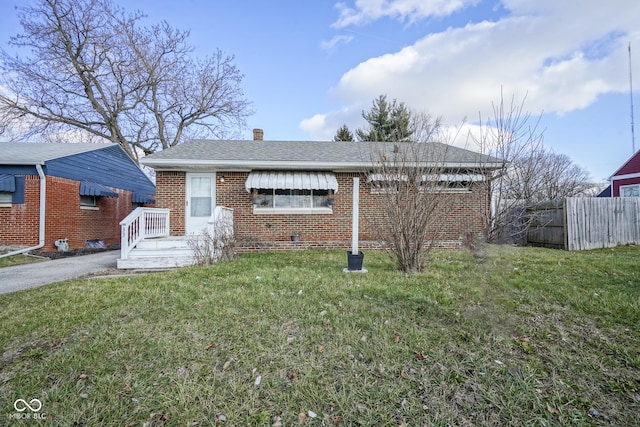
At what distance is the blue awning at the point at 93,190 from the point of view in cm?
1284

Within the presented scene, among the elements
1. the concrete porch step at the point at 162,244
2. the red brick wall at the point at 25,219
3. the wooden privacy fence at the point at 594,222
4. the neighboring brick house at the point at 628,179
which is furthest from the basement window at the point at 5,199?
the neighboring brick house at the point at 628,179

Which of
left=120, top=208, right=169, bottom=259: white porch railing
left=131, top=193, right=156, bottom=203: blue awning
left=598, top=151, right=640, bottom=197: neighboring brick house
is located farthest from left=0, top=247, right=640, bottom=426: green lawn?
left=598, top=151, right=640, bottom=197: neighboring brick house

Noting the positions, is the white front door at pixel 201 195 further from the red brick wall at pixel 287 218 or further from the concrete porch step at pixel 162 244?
the concrete porch step at pixel 162 244

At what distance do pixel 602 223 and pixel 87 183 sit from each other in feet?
69.5

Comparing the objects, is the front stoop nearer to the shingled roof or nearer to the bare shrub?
the bare shrub

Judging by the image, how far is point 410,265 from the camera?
602 cm

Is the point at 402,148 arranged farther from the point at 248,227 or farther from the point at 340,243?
the point at 248,227

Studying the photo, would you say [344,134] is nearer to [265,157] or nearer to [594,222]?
[265,157]

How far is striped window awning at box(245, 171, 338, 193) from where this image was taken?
388 inches

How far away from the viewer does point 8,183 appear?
10.8 m

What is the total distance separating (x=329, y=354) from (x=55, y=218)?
13.8m

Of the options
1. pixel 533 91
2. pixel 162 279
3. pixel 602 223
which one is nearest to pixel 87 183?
pixel 162 279

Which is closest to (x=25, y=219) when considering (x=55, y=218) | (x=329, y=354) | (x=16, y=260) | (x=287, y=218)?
(x=55, y=218)

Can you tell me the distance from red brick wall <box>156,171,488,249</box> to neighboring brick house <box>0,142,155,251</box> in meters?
5.04
